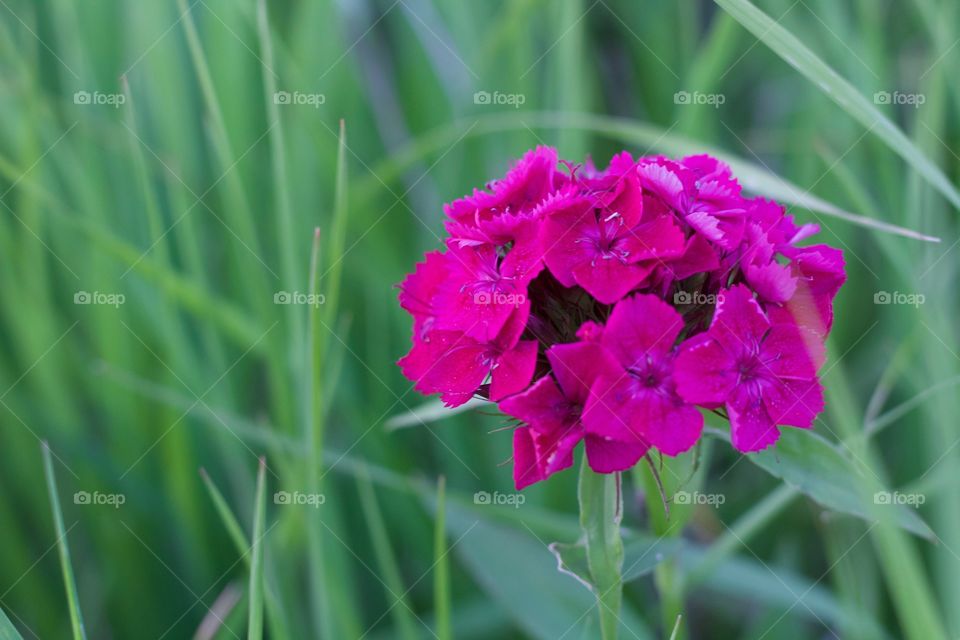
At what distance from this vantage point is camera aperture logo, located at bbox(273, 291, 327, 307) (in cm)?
70

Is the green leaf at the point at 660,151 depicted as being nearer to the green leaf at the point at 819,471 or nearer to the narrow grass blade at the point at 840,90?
the narrow grass blade at the point at 840,90

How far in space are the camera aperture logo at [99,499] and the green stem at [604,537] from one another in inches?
31.1

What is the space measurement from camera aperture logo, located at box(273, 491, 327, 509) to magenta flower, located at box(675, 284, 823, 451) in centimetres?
39

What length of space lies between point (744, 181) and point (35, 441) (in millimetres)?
1041

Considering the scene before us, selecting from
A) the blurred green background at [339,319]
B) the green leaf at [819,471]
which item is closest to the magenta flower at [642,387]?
the green leaf at [819,471]

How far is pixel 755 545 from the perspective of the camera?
1.30 meters

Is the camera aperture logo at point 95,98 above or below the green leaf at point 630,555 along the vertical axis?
above

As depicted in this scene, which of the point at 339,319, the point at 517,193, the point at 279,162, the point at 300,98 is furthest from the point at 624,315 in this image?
the point at 339,319

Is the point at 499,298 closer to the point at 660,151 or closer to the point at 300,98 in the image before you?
the point at 300,98

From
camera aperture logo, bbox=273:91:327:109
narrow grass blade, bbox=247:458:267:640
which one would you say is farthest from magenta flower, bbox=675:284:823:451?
camera aperture logo, bbox=273:91:327:109

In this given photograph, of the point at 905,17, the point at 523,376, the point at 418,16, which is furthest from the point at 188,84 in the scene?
the point at 905,17

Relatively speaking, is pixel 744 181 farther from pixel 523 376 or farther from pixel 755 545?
pixel 755 545

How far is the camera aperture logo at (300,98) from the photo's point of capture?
47.3 inches

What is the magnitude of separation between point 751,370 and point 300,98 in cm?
79
